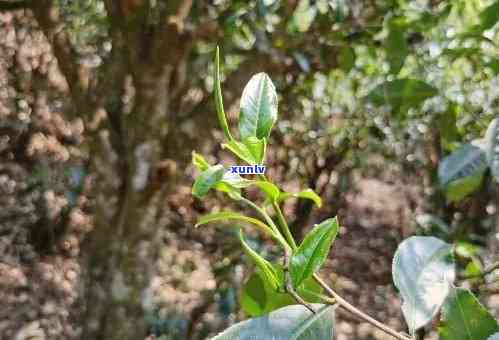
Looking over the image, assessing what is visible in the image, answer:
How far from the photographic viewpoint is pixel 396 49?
43.3 inches

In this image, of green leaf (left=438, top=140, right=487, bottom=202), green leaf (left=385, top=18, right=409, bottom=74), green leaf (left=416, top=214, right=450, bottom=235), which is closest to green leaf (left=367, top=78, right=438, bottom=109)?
green leaf (left=438, top=140, right=487, bottom=202)

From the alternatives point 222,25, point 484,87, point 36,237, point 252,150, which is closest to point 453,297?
point 252,150

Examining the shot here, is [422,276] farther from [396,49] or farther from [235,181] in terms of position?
[396,49]

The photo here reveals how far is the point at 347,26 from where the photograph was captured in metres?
1.51

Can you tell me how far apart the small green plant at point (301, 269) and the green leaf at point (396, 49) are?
21.6 inches

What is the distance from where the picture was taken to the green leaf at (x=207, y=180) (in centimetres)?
38

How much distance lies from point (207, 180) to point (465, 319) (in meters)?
0.22

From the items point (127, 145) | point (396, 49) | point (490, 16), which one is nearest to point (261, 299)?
point (490, 16)

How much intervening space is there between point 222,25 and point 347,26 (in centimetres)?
29

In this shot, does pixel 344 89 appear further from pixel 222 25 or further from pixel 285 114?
pixel 222 25

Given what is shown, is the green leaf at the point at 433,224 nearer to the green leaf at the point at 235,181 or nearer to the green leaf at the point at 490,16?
the green leaf at the point at 490,16

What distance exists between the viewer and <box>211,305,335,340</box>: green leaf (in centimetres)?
42

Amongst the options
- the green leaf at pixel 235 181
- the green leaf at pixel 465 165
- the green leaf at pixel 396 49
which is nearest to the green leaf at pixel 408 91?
the green leaf at pixel 465 165

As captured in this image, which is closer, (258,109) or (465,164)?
(258,109)
